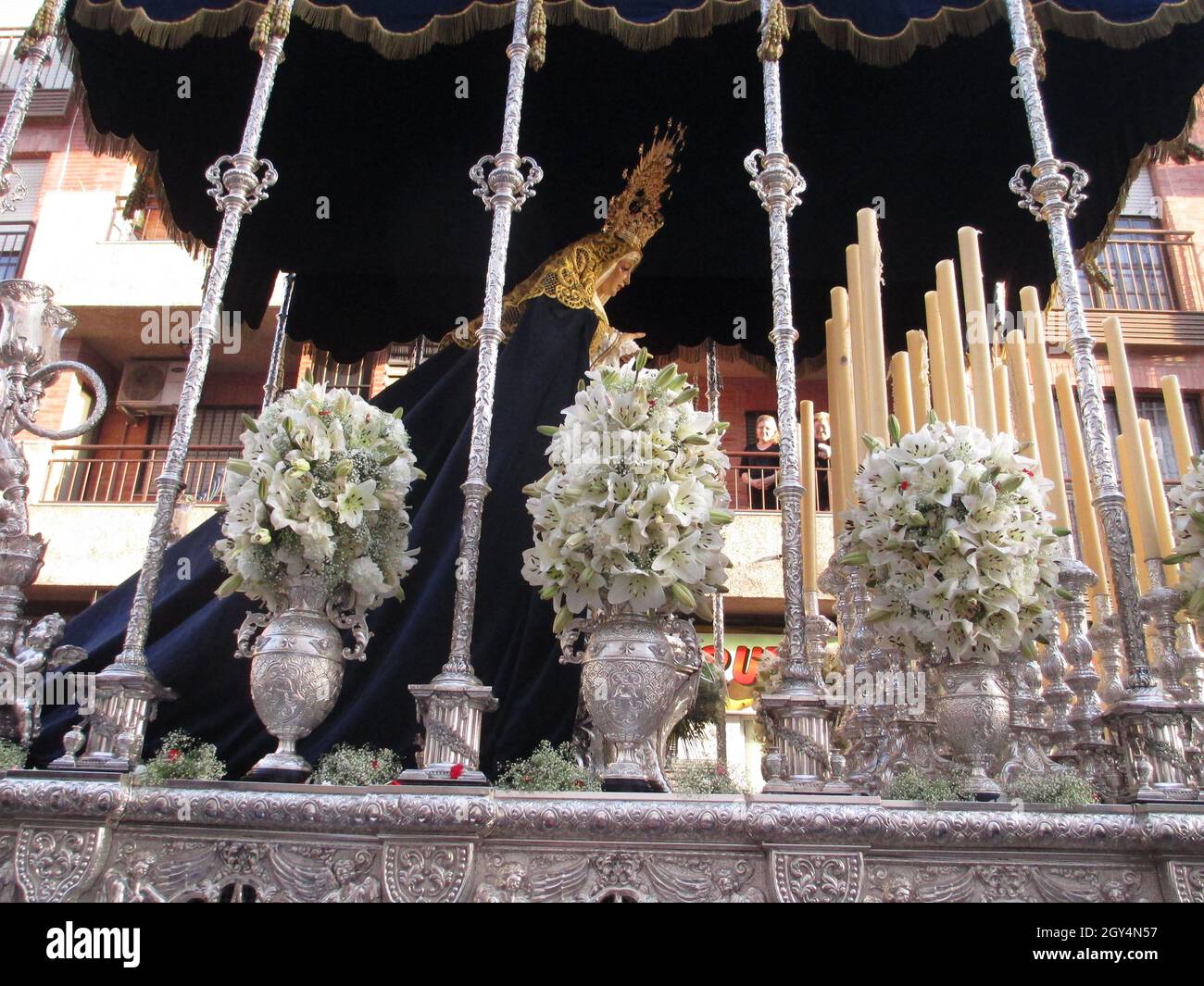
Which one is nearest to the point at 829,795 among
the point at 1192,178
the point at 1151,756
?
the point at 1151,756

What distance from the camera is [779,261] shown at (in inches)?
140

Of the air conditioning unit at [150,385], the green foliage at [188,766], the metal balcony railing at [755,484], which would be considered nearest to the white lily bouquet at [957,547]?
the green foliage at [188,766]

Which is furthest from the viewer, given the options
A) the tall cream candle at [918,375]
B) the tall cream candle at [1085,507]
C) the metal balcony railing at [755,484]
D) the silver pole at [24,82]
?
the metal balcony railing at [755,484]

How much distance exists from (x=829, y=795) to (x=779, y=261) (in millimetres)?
1927

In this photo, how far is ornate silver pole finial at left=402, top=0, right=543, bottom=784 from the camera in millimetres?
2957

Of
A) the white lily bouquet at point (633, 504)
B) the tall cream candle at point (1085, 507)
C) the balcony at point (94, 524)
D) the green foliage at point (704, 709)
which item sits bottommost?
the green foliage at point (704, 709)

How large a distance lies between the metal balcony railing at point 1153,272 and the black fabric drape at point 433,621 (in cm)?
1311

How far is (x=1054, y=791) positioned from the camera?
2977 millimetres

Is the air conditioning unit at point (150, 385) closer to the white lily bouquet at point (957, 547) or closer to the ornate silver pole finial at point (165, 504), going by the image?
the ornate silver pole finial at point (165, 504)

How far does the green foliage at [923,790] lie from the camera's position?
9.60 ft

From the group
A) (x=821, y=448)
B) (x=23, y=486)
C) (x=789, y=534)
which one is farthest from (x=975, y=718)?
(x=821, y=448)

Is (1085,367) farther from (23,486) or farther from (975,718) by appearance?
(23,486)

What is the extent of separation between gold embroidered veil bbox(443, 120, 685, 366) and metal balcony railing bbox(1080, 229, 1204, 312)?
11911mm
